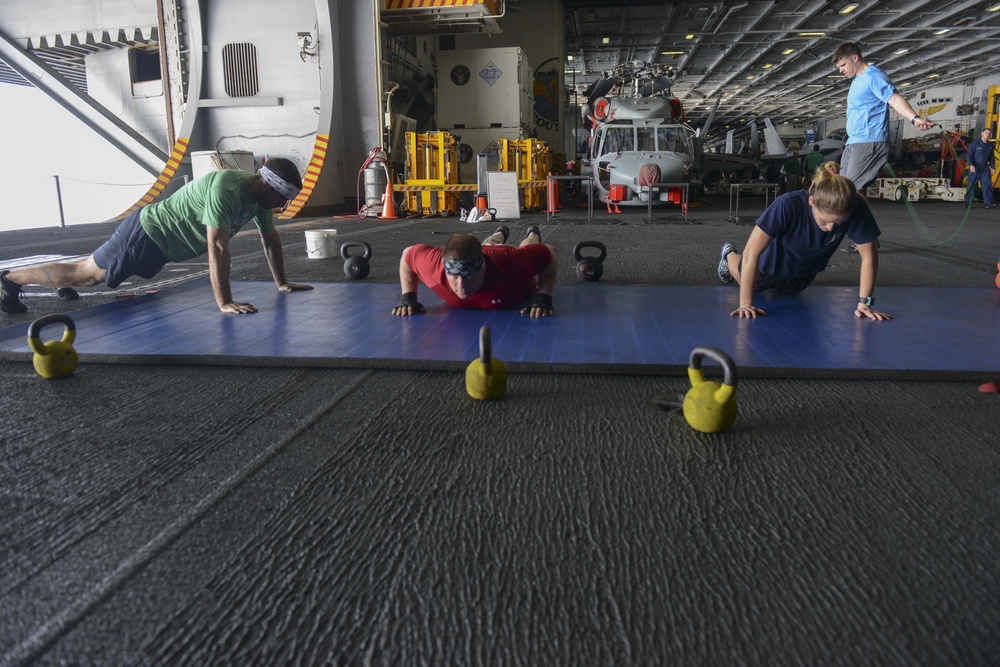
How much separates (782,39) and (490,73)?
14.4 meters

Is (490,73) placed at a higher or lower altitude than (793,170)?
higher

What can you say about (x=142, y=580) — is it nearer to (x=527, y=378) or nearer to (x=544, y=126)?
(x=527, y=378)

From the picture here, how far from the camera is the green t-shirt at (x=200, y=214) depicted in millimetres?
3863

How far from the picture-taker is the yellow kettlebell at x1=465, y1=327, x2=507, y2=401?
2447 millimetres

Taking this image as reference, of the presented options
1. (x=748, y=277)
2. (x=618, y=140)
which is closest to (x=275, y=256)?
(x=748, y=277)

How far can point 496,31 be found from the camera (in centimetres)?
1573

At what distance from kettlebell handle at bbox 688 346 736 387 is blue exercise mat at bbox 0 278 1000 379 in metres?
0.53

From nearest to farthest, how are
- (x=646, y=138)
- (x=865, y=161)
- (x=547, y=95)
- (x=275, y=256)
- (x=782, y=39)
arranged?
(x=275, y=256) < (x=865, y=161) < (x=646, y=138) < (x=547, y=95) < (x=782, y=39)

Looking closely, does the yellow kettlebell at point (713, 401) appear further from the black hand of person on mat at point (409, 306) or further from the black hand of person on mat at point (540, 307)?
the black hand of person on mat at point (409, 306)

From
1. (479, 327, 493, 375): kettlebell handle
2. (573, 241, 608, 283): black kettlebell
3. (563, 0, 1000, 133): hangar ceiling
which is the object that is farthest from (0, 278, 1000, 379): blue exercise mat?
(563, 0, 1000, 133): hangar ceiling

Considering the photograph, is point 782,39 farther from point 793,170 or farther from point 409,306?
point 409,306

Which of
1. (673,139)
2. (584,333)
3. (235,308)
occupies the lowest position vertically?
(584,333)

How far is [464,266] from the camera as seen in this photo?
10.9 ft

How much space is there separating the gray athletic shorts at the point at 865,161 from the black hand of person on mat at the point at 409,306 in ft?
14.9
